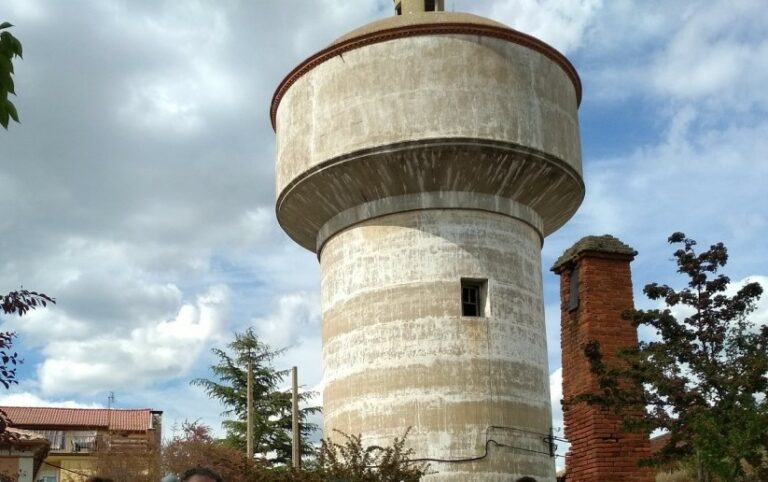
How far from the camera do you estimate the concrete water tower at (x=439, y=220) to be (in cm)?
1597

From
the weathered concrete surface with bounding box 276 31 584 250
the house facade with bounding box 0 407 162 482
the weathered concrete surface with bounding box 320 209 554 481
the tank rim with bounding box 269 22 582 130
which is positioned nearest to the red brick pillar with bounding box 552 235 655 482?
the weathered concrete surface with bounding box 320 209 554 481

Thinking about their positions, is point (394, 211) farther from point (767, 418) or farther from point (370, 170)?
point (767, 418)

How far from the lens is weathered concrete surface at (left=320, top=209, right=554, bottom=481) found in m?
15.8

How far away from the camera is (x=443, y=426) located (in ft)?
51.6

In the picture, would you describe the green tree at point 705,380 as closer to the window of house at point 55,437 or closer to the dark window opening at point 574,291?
the dark window opening at point 574,291

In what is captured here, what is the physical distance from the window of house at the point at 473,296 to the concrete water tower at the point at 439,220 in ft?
0.09

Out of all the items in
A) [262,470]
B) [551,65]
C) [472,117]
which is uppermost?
[551,65]

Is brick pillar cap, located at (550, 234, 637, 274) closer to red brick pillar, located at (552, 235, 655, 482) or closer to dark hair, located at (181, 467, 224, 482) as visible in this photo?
red brick pillar, located at (552, 235, 655, 482)

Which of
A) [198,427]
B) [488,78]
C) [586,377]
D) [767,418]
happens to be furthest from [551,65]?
[198,427]

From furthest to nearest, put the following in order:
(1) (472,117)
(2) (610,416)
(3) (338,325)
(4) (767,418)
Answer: (3) (338,325) → (1) (472,117) → (2) (610,416) → (4) (767,418)

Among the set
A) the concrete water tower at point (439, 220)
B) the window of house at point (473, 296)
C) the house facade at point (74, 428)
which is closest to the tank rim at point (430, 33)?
the concrete water tower at point (439, 220)

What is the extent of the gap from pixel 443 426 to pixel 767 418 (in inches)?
213

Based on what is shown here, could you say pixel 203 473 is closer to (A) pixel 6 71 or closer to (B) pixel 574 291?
(A) pixel 6 71

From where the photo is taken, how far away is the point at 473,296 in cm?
1683
